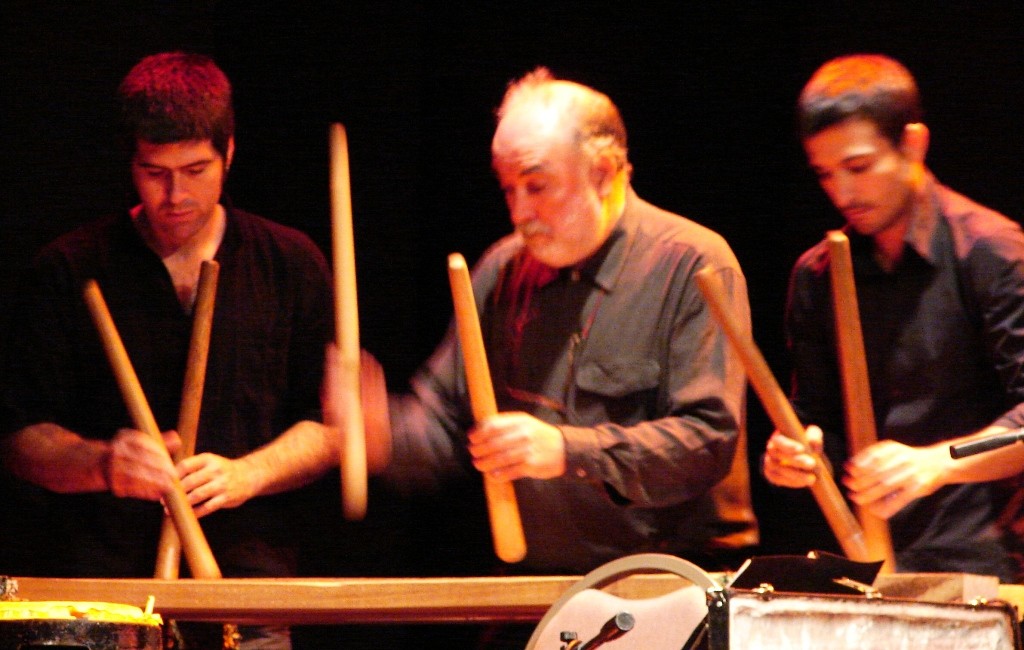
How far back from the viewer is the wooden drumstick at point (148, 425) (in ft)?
10.5

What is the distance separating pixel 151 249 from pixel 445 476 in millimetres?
975

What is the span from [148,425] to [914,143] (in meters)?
1.97

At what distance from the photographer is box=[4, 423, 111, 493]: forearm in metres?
3.44

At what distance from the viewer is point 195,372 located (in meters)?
3.42

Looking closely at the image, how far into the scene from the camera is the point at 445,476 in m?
3.44

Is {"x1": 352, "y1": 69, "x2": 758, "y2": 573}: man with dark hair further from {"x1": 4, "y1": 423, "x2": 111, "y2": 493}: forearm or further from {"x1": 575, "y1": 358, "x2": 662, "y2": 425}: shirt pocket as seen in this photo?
{"x1": 4, "y1": 423, "x2": 111, "y2": 493}: forearm

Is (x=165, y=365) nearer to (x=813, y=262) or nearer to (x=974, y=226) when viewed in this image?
(x=813, y=262)

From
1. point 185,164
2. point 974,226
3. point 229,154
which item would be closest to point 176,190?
point 185,164

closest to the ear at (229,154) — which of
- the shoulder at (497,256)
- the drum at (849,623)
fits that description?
the shoulder at (497,256)

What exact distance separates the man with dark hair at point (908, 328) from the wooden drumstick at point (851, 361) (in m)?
0.04

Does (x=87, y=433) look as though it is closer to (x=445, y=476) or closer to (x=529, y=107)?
(x=445, y=476)

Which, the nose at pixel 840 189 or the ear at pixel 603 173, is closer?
the nose at pixel 840 189

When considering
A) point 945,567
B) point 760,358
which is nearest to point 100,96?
point 760,358

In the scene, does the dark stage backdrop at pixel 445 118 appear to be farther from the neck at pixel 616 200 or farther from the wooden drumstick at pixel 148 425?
the wooden drumstick at pixel 148 425
